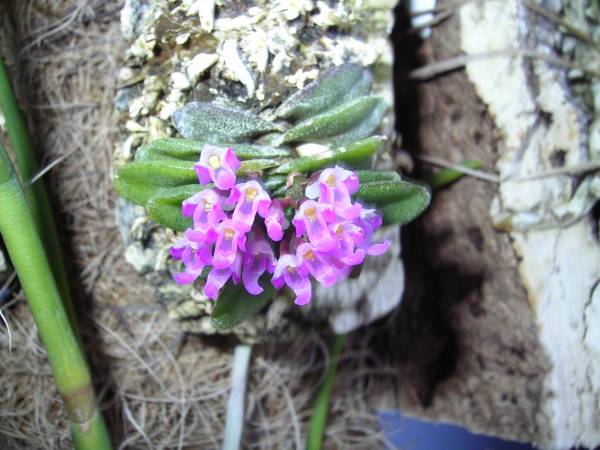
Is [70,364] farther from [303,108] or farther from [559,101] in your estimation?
[559,101]

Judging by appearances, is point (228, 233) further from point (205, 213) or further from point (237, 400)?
point (237, 400)

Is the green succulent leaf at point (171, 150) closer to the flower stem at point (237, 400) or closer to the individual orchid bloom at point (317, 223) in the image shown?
the individual orchid bloom at point (317, 223)

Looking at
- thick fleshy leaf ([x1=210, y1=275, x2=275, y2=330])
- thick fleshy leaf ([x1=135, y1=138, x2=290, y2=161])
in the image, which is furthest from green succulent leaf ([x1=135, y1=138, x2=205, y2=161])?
thick fleshy leaf ([x1=210, y1=275, x2=275, y2=330])

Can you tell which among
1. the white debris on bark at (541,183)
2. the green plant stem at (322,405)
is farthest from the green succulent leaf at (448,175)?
the green plant stem at (322,405)

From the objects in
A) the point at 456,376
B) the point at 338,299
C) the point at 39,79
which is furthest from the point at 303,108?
the point at 456,376

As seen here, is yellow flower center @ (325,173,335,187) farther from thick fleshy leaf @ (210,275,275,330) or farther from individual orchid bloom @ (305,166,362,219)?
thick fleshy leaf @ (210,275,275,330)

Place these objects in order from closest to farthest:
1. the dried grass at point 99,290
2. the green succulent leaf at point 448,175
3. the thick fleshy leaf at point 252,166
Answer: the thick fleshy leaf at point 252,166
the dried grass at point 99,290
the green succulent leaf at point 448,175
